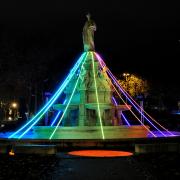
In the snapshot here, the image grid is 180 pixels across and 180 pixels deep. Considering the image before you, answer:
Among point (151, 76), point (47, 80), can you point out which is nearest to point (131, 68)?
point (151, 76)

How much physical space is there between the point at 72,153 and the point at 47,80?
40.3 metres

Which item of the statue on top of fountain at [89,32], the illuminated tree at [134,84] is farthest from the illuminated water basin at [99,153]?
the illuminated tree at [134,84]

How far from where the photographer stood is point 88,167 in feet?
47.9

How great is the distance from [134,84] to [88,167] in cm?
5615

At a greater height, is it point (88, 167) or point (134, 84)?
point (134, 84)

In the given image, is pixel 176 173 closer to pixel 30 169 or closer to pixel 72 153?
pixel 30 169

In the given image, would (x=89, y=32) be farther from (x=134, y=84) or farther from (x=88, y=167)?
(x=134, y=84)

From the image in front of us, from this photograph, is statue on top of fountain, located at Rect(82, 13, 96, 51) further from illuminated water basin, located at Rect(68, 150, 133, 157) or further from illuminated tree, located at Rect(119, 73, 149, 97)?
illuminated tree, located at Rect(119, 73, 149, 97)

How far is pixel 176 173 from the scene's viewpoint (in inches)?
518

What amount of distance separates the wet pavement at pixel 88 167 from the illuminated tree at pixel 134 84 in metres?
51.1

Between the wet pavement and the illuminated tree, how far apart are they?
168 ft

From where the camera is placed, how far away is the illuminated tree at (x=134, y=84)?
227 ft

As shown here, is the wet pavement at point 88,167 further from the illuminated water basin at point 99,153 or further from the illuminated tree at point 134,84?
the illuminated tree at point 134,84

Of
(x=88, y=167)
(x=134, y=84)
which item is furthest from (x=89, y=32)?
(x=134, y=84)
